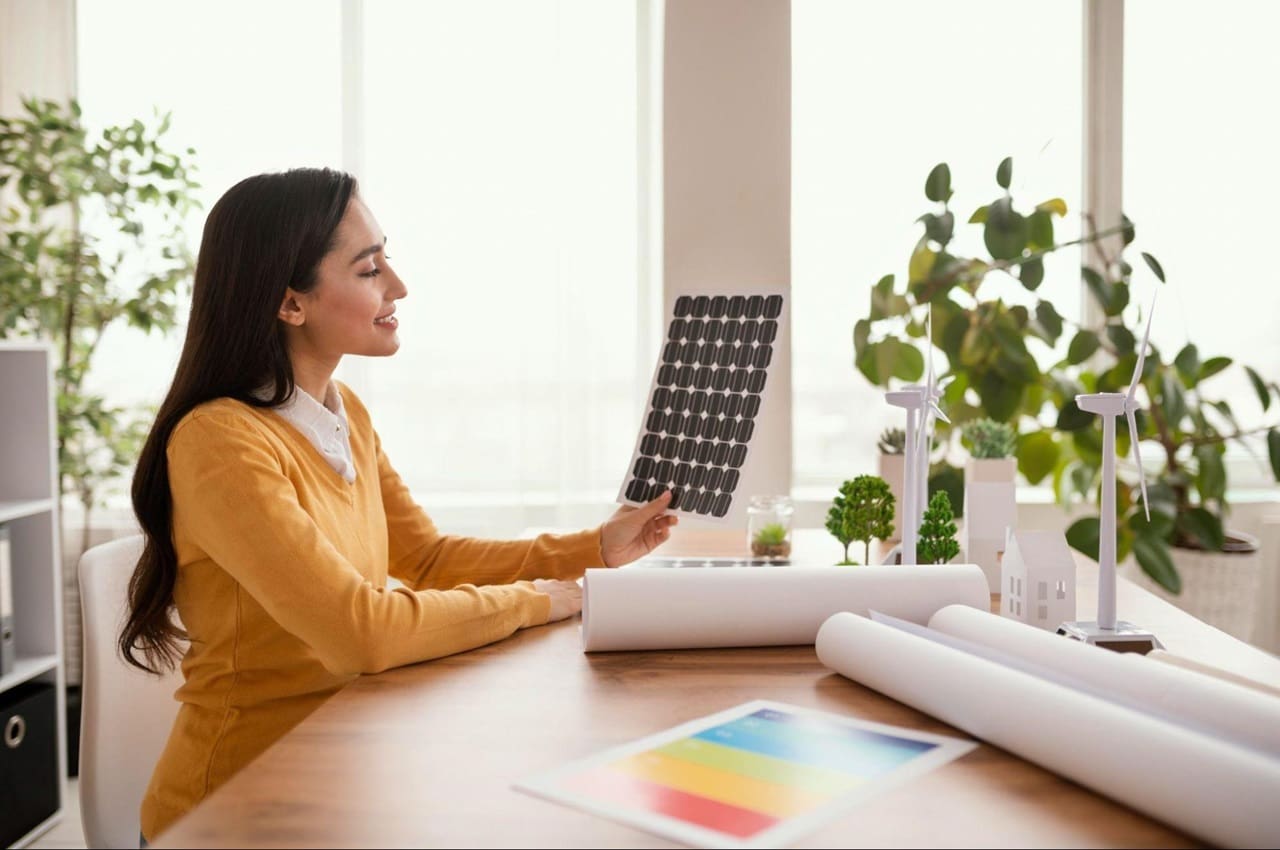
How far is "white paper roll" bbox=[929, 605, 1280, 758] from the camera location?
79cm

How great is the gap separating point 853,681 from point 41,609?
2304 mm

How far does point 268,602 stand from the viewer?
1200 mm

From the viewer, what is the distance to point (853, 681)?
1.08 metres

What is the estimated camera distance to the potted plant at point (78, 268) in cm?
300

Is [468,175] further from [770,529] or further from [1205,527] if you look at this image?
[1205,527]

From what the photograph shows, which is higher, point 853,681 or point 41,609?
point 853,681

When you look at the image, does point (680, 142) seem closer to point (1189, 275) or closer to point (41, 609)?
point (1189, 275)

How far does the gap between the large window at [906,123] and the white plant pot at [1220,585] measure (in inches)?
37.3

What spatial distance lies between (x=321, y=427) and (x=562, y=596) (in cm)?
41

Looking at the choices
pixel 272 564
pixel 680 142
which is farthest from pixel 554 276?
pixel 272 564

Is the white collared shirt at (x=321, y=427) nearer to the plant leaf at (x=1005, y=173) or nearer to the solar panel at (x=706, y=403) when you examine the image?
the solar panel at (x=706, y=403)

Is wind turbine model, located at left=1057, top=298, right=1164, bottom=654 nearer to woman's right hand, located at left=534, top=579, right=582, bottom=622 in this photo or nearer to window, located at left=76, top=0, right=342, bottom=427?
woman's right hand, located at left=534, top=579, right=582, bottom=622

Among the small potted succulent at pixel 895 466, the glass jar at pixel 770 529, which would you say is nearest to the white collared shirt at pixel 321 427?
the glass jar at pixel 770 529

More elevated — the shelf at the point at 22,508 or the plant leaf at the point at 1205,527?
the shelf at the point at 22,508
